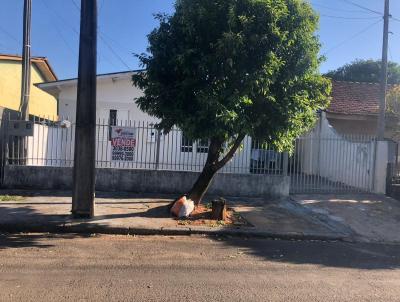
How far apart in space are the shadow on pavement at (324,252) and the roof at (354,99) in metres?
10.3

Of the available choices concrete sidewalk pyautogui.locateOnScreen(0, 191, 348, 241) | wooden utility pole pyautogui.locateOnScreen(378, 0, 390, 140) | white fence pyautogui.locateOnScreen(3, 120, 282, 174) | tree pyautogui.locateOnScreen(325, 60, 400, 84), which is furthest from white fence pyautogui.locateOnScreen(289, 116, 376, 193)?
tree pyautogui.locateOnScreen(325, 60, 400, 84)

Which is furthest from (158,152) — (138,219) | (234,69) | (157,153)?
(234,69)

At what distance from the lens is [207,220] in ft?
32.3

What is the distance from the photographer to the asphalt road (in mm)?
5250

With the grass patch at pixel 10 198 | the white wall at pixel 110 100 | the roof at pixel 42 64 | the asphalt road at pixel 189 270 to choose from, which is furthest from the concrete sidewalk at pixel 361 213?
the roof at pixel 42 64

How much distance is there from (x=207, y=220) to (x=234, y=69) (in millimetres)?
3386

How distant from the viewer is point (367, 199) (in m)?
13.5

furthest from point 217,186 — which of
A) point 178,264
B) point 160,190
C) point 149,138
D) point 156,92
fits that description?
point 178,264

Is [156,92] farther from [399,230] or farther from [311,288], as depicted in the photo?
[399,230]

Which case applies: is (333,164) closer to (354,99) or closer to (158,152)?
(354,99)

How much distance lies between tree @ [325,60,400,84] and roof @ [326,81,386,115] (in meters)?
16.0

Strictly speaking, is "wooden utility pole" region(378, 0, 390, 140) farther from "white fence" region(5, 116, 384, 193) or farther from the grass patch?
the grass patch

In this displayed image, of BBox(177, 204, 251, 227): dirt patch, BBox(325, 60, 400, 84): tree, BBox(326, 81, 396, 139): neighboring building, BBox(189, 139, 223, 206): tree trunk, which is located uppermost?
BBox(325, 60, 400, 84): tree

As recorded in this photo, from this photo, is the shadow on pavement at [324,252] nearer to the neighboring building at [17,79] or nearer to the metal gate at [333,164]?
the metal gate at [333,164]
